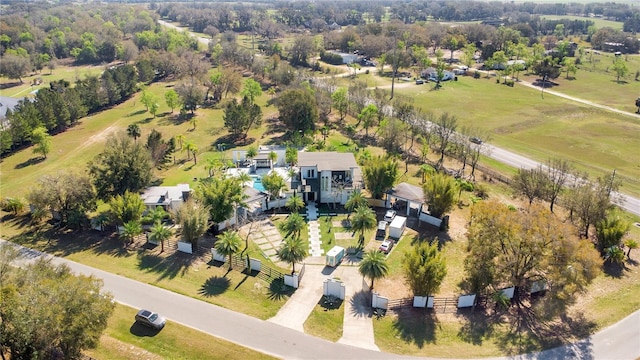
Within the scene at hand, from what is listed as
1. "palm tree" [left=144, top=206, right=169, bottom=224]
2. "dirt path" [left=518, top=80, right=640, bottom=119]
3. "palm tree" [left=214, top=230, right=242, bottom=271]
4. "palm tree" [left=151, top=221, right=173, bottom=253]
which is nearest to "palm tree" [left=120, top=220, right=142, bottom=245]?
"palm tree" [left=144, top=206, right=169, bottom=224]

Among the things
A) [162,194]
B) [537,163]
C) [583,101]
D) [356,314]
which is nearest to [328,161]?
[162,194]

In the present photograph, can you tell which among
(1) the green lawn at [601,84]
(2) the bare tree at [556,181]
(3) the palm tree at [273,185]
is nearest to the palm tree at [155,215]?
(3) the palm tree at [273,185]

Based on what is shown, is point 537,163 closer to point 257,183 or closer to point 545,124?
point 545,124

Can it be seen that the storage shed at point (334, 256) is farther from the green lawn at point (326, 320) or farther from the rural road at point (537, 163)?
the rural road at point (537, 163)

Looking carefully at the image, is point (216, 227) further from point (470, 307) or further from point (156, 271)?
point (470, 307)

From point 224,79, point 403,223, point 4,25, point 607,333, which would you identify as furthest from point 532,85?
point 4,25

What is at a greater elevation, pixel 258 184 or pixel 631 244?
pixel 631 244
